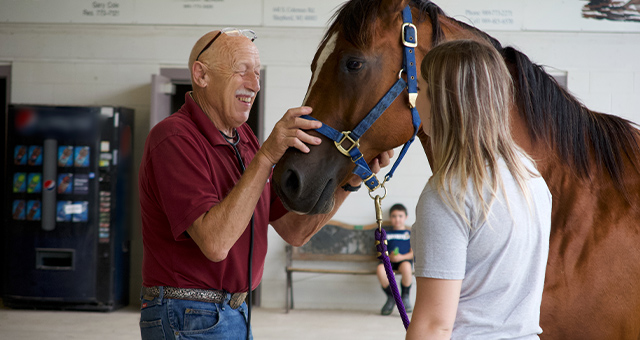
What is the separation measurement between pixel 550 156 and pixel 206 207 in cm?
87

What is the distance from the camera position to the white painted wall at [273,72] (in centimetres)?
546

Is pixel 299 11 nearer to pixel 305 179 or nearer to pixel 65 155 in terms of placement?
pixel 65 155

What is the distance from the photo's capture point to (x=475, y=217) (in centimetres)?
98

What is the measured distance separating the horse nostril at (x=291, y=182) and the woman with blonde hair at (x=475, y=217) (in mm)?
484

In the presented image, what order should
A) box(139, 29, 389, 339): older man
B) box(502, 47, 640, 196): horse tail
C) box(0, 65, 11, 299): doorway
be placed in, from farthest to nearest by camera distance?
box(0, 65, 11, 299): doorway, box(502, 47, 640, 196): horse tail, box(139, 29, 389, 339): older man

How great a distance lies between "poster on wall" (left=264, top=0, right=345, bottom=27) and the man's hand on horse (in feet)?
14.1

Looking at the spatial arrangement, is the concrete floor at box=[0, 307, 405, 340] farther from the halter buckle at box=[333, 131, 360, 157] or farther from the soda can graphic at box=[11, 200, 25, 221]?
the halter buckle at box=[333, 131, 360, 157]

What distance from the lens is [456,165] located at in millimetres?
1021

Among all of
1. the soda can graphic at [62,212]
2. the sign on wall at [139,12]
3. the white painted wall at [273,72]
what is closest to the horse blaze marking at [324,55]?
the white painted wall at [273,72]

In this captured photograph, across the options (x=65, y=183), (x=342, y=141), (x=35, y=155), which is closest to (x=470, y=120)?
(x=342, y=141)

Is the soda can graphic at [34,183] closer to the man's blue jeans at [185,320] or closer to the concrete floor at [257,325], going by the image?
the concrete floor at [257,325]

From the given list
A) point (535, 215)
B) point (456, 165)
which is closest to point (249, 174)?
point (456, 165)

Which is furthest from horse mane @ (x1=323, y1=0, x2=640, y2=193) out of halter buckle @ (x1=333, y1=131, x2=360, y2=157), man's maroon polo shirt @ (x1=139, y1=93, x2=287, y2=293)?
man's maroon polo shirt @ (x1=139, y1=93, x2=287, y2=293)

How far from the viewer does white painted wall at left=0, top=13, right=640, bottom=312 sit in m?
5.46
